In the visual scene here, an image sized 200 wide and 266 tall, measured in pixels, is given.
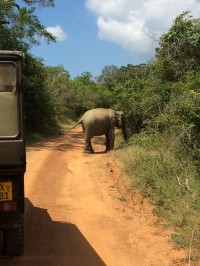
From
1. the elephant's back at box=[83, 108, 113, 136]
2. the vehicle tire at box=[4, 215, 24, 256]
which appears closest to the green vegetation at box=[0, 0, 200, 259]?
the elephant's back at box=[83, 108, 113, 136]

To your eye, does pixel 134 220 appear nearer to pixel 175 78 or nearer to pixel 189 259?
pixel 189 259

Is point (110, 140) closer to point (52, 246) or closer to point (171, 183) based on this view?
point (171, 183)

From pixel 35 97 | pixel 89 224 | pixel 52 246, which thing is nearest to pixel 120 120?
pixel 35 97

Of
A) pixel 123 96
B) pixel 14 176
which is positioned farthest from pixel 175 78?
pixel 14 176

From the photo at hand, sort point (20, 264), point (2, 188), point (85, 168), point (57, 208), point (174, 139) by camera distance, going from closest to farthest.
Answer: point (2, 188)
point (20, 264)
point (57, 208)
point (174, 139)
point (85, 168)

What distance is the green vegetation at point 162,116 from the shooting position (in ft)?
27.0

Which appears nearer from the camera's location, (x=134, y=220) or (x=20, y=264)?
(x=20, y=264)

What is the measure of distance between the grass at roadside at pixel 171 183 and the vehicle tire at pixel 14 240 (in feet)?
7.47

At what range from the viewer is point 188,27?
15367 mm

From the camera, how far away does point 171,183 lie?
899 cm

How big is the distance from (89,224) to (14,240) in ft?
6.91

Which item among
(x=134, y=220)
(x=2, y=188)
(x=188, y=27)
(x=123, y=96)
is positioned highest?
(x=188, y=27)

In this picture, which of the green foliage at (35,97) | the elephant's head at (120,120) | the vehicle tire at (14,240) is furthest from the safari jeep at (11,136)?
the green foliage at (35,97)

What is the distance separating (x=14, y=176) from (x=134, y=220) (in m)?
3.43
